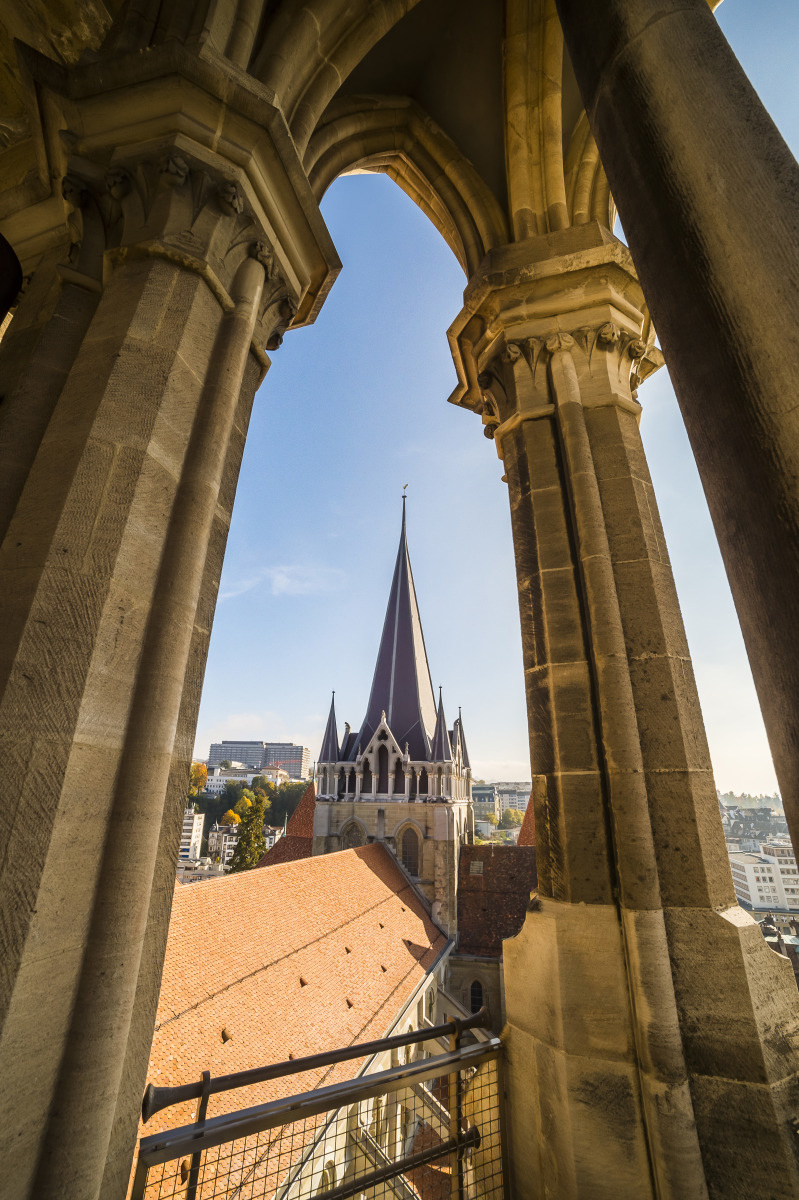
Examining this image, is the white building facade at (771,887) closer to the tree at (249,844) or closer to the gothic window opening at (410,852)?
the gothic window opening at (410,852)

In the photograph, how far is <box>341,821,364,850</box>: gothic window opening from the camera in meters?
23.9

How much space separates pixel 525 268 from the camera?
10.5ft

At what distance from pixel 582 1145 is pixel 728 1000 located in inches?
27.0

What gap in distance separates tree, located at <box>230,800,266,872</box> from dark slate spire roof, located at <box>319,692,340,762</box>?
9.59 metres

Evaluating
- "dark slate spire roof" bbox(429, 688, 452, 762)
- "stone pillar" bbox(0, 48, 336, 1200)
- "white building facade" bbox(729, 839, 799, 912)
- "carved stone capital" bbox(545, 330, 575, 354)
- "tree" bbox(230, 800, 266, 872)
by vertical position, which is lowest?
"white building facade" bbox(729, 839, 799, 912)

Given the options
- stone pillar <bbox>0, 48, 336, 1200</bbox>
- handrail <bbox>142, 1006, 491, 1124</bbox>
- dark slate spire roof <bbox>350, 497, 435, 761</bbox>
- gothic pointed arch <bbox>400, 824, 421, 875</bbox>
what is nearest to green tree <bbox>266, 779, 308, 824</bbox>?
dark slate spire roof <bbox>350, 497, 435, 761</bbox>

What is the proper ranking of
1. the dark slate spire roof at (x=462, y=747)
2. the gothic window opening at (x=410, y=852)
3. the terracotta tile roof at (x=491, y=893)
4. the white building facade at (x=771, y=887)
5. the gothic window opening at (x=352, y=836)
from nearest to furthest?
the terracotta tile roof at (x=491, y=893) → the gothic window opening at (x=410, y=852) → the gothic window opening at (x=352, y=836) → the dark slate spire roof at (x=462, y=747) → the white building facade at (x=771, y=887)

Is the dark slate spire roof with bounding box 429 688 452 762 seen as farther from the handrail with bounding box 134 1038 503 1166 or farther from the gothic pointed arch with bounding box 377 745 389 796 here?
the handrail with bounding box 134 1038 503 1166

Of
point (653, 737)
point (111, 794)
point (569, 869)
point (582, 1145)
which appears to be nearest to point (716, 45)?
point (653, 737)

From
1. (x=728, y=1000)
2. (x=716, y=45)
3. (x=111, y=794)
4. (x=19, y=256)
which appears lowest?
(x=728, y=1000)

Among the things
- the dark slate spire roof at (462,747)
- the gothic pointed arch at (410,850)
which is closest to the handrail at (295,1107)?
the gothic pointed arch at (410,850)

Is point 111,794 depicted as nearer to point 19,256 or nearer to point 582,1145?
point 582,1145

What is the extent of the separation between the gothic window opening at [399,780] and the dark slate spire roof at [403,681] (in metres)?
0.79

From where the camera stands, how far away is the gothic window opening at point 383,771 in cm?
2447
